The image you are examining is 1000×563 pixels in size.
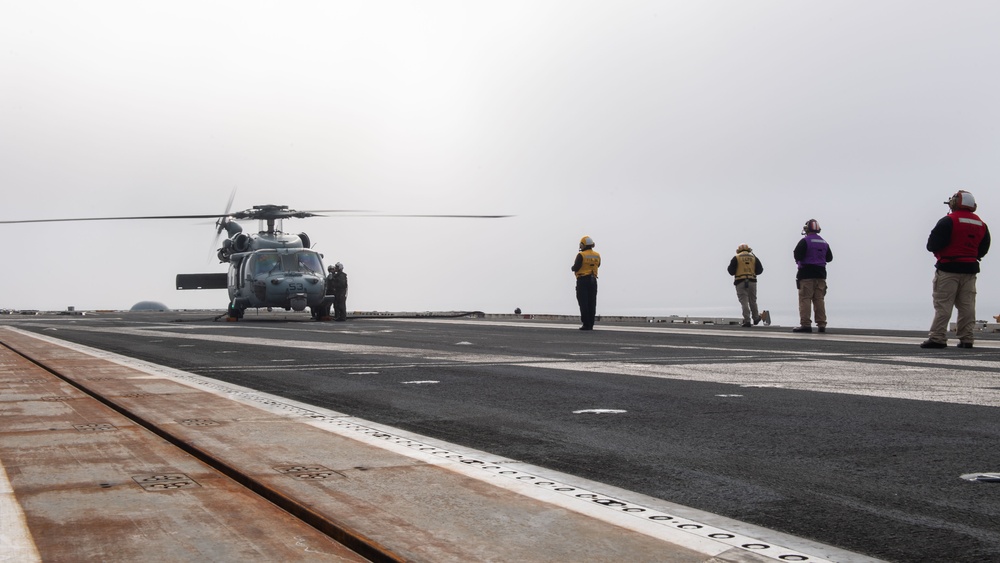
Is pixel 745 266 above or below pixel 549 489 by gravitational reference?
above

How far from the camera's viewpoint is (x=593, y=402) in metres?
8.45

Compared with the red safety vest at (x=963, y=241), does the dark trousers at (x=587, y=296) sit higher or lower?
lower

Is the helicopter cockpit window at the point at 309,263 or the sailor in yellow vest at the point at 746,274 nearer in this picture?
the sailor in yellow vest at the point at 746,274

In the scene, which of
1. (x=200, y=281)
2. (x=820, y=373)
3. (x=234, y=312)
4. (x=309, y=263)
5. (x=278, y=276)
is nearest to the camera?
(x=820, y=373)

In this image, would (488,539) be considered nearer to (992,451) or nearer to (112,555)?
(112,555)

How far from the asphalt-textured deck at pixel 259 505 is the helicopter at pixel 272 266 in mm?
26776

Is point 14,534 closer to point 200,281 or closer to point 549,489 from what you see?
point 549,489

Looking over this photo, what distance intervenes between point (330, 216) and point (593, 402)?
32.0 metres

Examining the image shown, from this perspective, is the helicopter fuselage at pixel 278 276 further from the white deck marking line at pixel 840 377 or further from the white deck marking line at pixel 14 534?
the white deck marking line at pixel 14 534

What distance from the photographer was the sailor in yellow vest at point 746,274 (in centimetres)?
2636

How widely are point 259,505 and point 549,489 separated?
1322mm

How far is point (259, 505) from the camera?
13.8 feet

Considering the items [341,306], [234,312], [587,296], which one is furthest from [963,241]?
[234,312]

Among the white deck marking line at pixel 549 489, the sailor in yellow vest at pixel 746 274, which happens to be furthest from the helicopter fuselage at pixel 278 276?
the white deck marking line at pixel 549 489
